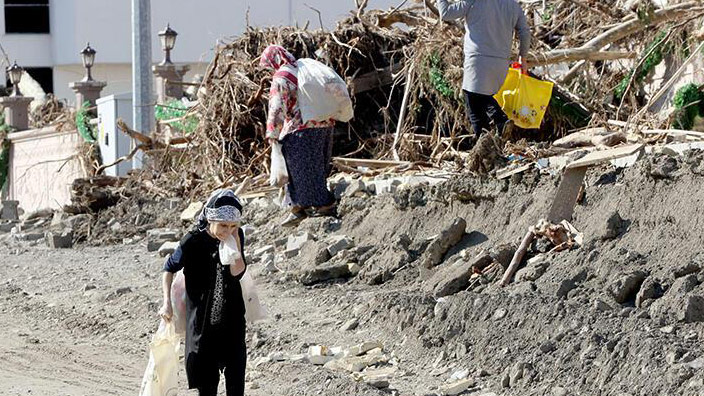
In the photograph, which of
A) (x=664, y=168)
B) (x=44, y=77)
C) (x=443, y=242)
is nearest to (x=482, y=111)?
(x=443, y=242)

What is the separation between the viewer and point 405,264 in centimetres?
1100

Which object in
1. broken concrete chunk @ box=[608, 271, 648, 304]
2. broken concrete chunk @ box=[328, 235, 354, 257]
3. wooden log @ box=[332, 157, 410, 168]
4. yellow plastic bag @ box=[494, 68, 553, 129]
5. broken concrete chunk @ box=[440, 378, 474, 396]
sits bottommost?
broken concrete chunk @ box=[328, 235, 354, 257]

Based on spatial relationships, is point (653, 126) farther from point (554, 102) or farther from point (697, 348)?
point (697, 348)

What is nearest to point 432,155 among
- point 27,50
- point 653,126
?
point 653,126

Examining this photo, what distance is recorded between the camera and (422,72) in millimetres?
14570

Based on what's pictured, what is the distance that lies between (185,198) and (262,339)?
7.38m

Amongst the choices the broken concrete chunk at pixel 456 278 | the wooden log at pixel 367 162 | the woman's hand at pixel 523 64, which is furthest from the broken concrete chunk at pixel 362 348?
the wooden log at pixel 367 162

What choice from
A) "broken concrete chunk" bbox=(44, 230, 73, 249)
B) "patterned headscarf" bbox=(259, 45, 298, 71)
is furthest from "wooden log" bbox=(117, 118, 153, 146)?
"patterned headscarf" bbox=(259, 45, 298, 71)

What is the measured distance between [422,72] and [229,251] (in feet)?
25.9

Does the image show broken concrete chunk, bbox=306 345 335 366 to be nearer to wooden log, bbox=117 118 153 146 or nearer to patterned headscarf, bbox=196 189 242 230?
patterned headscarf, bbox=196 189 242 230

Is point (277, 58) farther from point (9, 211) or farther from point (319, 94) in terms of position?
point (9, 211)

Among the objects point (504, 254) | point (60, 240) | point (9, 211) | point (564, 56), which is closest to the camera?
point (504, 254)

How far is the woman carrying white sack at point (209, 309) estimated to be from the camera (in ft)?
23.3

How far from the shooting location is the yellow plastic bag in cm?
1262
